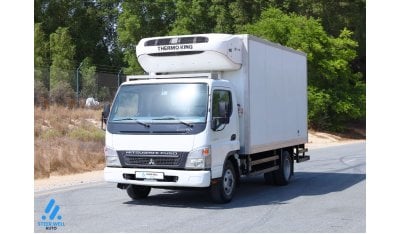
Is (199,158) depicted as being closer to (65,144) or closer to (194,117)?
(194,117)

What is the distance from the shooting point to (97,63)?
5384cm

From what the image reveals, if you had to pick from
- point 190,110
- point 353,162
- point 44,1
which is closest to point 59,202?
point 190,110

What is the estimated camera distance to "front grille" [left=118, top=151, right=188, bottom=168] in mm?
10508

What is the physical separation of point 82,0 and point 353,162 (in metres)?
39.8

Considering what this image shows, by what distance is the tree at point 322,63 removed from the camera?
3909 cm

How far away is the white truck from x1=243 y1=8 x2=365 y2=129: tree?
2649 centimetres

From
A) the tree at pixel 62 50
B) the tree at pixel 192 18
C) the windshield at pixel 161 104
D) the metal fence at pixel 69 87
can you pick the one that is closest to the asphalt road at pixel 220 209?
the windshield at pixel 161 104

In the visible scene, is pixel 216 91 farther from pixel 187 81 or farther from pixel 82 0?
pixel 82 0

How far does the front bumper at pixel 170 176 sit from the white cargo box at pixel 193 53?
2338mm

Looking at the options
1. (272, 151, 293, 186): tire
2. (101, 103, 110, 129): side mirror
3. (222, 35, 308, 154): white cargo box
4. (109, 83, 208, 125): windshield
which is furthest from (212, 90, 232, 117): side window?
(272, 151, 293, 186): tire

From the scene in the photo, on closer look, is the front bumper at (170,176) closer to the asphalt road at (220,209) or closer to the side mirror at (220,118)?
the asphalt road at (220,209)

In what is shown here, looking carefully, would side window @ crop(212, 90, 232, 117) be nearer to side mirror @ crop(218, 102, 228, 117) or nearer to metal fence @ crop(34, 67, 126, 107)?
side mirror @ crop(218, 102, 228, 117)

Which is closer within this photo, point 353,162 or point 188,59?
point 188,59

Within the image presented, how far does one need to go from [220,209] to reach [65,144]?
Result: 10.1m
